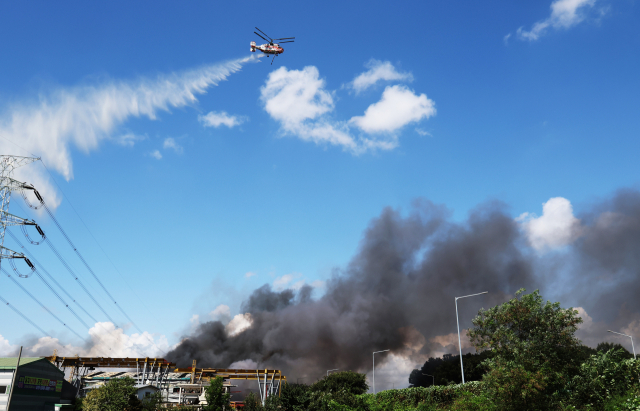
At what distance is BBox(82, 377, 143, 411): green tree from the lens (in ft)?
226

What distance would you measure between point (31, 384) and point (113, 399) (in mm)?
14349

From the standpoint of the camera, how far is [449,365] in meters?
163

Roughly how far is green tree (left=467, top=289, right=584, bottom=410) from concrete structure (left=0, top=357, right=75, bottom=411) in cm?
6677

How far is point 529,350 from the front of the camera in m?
40.5

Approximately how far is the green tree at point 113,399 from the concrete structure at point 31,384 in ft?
28.8

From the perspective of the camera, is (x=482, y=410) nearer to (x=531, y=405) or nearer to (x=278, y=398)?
(x=531, y=405)

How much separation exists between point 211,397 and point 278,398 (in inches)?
527

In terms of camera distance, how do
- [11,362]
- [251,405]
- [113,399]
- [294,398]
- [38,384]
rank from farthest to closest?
[294,398] < [251,405] < [38,384] < [11,362] < [113,399]

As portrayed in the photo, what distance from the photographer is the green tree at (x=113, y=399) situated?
69.0m

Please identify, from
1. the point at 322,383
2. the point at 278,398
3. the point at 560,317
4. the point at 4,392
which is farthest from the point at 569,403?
the point at 322,383

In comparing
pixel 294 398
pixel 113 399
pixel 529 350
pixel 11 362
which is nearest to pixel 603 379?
pixel 529 350

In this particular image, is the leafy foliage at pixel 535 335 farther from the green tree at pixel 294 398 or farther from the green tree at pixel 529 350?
the green tree at pixel 294 398

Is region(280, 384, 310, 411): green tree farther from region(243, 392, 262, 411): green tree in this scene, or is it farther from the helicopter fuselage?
the helicopter fuselage

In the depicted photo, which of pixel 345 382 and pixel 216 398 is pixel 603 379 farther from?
pixel 345 382
